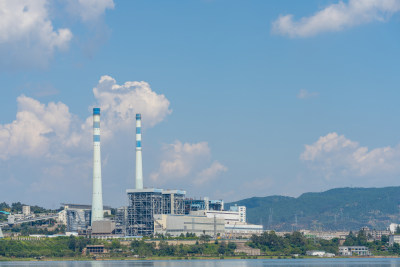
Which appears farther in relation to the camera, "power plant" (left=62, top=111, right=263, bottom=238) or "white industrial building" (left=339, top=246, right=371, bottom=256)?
"white industrial building" (left=339, top=246, right=371, bottom=256)

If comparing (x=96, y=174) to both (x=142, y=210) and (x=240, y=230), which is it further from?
(x=240, y=230)

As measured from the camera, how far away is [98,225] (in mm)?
150125

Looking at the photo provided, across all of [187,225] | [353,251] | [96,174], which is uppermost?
[96,174]

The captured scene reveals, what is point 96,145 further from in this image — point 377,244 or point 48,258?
point 377,244

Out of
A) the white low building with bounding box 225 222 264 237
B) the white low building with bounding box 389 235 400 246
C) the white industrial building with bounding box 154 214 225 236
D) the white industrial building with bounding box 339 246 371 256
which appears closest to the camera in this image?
the white industrial building with bounding box 154 214 225 236

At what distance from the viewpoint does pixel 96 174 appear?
149000mm

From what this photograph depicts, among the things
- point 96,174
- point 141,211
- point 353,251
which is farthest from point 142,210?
point 353,251

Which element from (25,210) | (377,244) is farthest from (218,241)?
(25,210)

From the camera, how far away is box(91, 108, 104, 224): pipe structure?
146812mm

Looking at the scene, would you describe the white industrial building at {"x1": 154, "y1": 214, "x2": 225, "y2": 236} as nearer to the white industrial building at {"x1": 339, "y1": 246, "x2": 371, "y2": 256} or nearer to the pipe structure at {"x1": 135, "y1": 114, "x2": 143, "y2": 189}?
the pipe structure at {"x1": 135, "y1": 114, "x2": 143, "y2": 189}

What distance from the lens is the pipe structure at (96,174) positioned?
147 metres

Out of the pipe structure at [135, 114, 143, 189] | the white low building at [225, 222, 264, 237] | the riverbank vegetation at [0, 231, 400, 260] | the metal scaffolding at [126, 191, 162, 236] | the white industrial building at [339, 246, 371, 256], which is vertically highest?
the pipe structure at [135, 114, 143, 189]

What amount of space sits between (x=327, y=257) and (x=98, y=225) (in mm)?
51071

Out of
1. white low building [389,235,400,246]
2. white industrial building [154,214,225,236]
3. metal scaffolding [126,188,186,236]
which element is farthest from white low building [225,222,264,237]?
white low building [389,235,400,246]
